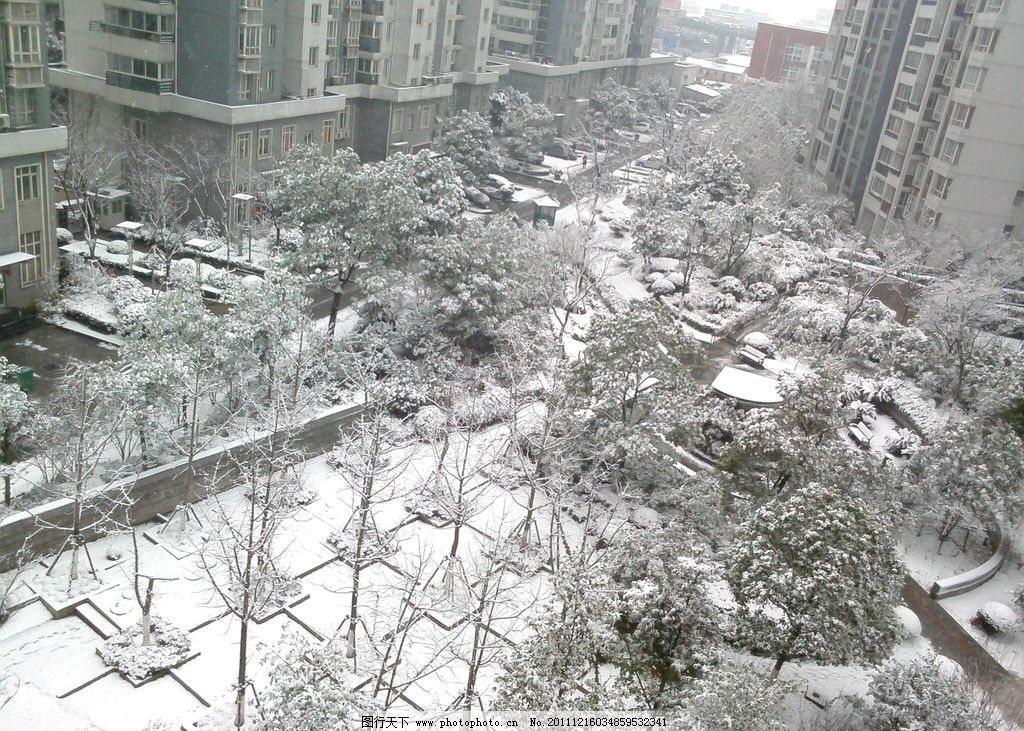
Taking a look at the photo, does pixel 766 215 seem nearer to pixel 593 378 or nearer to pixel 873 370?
pixel 873 370

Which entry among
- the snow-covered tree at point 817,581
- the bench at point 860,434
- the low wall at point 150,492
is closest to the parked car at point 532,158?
the bench at point 860,434

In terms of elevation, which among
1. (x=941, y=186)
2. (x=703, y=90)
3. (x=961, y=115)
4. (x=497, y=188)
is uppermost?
(x=961, y=115)

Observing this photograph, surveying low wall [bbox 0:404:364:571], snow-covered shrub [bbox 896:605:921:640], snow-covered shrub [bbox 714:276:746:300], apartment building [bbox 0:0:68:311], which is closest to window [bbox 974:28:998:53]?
snow-covered shrub [bbox 714:276:746:300]

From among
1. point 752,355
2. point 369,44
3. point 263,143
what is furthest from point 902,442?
point 369,44

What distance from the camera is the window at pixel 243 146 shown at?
36438 millimetres

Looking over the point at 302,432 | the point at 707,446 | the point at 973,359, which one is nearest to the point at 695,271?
the point at 973,359

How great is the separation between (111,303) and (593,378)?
58.3ft

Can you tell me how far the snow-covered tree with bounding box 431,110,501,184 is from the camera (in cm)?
4562

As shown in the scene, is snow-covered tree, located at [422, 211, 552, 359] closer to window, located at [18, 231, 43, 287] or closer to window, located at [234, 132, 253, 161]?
window, located at [234, 132, 253, 161]

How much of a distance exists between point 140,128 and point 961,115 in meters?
39.3

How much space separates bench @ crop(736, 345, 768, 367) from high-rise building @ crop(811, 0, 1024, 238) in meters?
14.8

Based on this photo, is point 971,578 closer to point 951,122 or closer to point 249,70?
point 951,122

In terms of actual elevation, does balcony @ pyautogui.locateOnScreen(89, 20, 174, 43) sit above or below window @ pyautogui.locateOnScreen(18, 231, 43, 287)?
above

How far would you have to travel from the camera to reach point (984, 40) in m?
41.1
